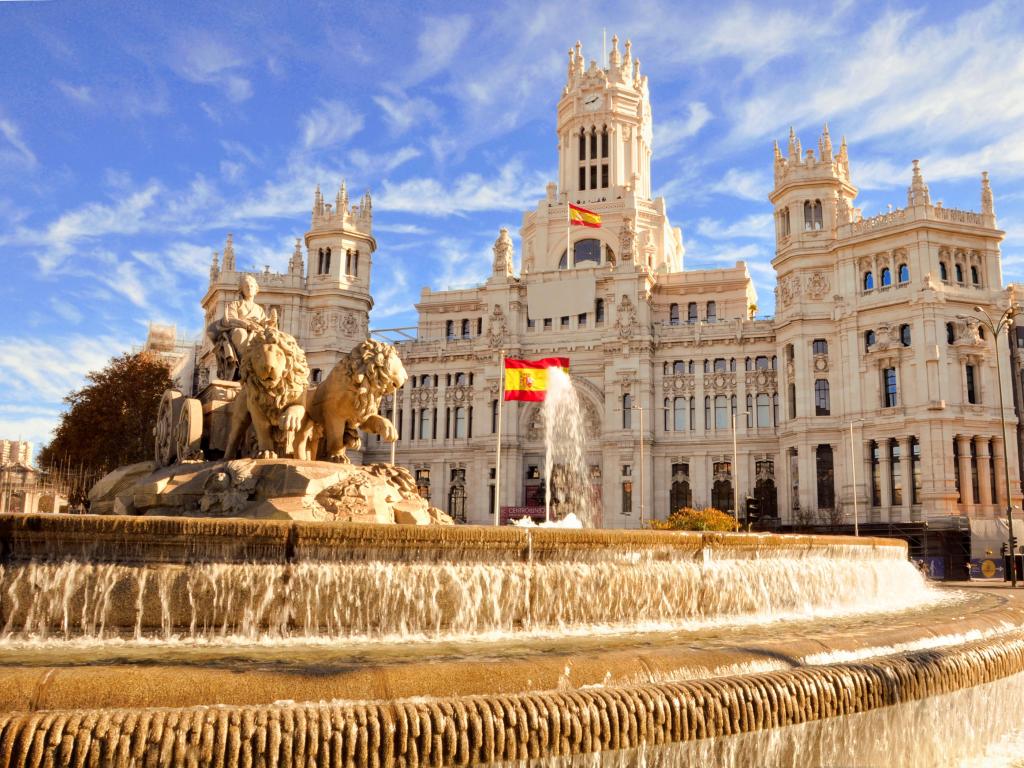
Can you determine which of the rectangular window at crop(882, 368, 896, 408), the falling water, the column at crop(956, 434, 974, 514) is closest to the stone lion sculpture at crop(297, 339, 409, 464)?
the column at crop(956, 434, 974, 514)

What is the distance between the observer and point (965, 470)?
167 ft

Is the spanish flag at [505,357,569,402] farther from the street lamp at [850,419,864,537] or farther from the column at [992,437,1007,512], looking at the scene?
the column at [992,437,1007,512]

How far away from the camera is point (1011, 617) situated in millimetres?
11773

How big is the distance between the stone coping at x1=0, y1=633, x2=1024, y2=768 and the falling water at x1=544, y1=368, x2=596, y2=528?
2178 inches

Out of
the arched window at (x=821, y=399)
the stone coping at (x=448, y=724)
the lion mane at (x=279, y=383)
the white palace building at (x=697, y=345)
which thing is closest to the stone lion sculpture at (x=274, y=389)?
the lion mane at (x=279, y=383)

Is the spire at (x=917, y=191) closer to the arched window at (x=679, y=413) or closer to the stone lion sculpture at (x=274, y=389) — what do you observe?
the arched window at (x=679, y=413)

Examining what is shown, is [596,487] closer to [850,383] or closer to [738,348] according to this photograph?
[738,348]

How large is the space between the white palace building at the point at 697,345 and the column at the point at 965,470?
0.42ft

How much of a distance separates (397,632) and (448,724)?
431 cm

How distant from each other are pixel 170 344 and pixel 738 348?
58.0m

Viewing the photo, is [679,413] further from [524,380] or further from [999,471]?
[524,380]

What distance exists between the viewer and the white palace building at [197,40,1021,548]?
52.9 meters

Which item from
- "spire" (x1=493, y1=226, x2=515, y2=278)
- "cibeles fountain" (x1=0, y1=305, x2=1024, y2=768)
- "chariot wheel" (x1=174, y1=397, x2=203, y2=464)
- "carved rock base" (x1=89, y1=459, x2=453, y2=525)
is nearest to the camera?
"cibeles fountain" (x1=0, y1=305, x2=1024, y2=768)

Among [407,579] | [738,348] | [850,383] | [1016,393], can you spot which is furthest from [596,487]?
[407,579]
